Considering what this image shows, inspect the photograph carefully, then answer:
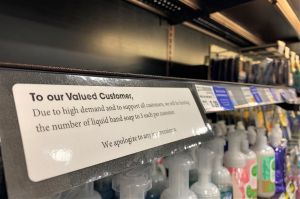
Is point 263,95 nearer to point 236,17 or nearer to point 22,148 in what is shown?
point 236,17

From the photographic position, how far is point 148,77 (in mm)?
400

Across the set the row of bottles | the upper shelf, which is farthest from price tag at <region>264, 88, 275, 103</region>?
the upper shelf

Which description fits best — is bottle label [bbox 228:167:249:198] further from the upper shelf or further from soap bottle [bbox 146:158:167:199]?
the upper shelf

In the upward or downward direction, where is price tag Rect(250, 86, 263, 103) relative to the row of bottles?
upward

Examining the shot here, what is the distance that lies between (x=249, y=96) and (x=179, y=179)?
14.7 inches

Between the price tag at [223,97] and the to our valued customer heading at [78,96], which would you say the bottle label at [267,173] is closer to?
the price tag at [223,97]

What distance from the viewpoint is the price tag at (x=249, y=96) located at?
697mm

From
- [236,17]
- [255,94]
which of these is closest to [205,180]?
[255,94]

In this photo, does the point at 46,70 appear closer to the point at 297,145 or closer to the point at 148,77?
the point at 148,77

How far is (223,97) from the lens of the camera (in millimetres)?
574

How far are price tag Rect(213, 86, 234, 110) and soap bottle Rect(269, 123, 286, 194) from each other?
0.56m

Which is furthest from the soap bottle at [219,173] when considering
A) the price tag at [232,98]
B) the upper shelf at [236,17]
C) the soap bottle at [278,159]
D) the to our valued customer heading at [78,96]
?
the upper shelf at [236,17]

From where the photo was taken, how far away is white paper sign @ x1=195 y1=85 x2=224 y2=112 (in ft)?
1.64

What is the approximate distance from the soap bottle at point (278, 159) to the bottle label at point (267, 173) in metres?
0.12
